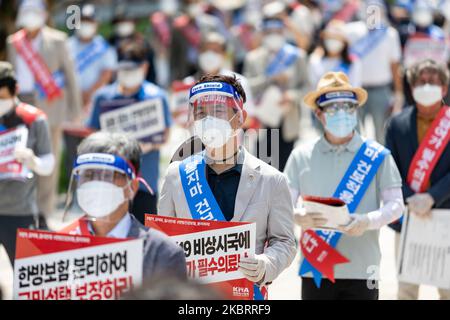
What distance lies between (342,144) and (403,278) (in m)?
1.18

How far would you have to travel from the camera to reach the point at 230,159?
15.4 feet

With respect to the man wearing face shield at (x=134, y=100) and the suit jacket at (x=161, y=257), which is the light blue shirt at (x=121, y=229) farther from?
the man wearing face shield at (x=134, y=100)

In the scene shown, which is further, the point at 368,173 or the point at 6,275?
the point at 6,275

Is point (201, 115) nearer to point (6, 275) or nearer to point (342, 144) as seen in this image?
point (342, 144)

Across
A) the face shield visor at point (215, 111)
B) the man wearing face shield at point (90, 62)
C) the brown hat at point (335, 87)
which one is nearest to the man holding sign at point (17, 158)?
the brown hat at point (335, 87)

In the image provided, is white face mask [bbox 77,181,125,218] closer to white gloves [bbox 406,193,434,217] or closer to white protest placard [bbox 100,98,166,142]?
white gloves [bbox 406,193,434,217]

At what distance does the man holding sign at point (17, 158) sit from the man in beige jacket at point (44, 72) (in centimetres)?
335

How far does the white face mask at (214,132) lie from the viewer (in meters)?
4.65

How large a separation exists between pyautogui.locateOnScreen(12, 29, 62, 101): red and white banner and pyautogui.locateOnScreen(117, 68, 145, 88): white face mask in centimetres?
185

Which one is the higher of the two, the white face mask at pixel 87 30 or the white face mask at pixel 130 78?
the white face mask at pixel 87 30

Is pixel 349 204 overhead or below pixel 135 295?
overhead

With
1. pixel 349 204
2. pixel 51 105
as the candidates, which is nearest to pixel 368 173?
pixel 349 204

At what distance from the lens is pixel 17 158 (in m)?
6.52

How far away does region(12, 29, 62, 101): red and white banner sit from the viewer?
10.2 m
